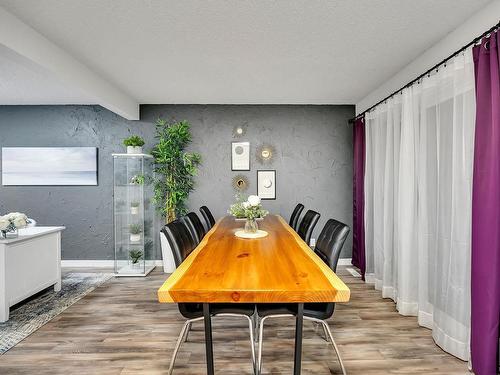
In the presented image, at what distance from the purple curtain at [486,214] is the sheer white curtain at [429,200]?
216 mm

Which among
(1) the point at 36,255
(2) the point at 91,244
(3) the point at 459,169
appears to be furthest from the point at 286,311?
(2) the point at 91,244

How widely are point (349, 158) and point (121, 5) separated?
3854 millimetres

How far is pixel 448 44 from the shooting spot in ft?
8.61

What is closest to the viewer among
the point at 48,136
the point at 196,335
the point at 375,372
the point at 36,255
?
the point at 375,372

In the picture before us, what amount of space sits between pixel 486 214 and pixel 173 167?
389cm

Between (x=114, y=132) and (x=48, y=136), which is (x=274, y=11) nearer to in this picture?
(x=114, y=132)

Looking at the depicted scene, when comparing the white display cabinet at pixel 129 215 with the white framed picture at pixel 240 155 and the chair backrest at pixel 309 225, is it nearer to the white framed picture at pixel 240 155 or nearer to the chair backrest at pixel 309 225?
the white framed picture at pixel 240 155

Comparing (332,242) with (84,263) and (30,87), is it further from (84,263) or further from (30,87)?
(84,263)

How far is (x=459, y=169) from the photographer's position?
2.32 metres

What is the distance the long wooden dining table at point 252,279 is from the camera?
4.79 ft

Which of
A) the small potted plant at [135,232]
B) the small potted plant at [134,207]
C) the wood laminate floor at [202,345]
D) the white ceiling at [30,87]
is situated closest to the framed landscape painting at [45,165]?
the white ceiling at [30,87]

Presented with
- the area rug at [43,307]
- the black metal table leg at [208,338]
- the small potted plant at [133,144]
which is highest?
the small potted plant at [133,144]

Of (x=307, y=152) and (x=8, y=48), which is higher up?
(x=8, y=48)

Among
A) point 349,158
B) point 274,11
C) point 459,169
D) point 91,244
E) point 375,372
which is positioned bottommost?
point 375,372
